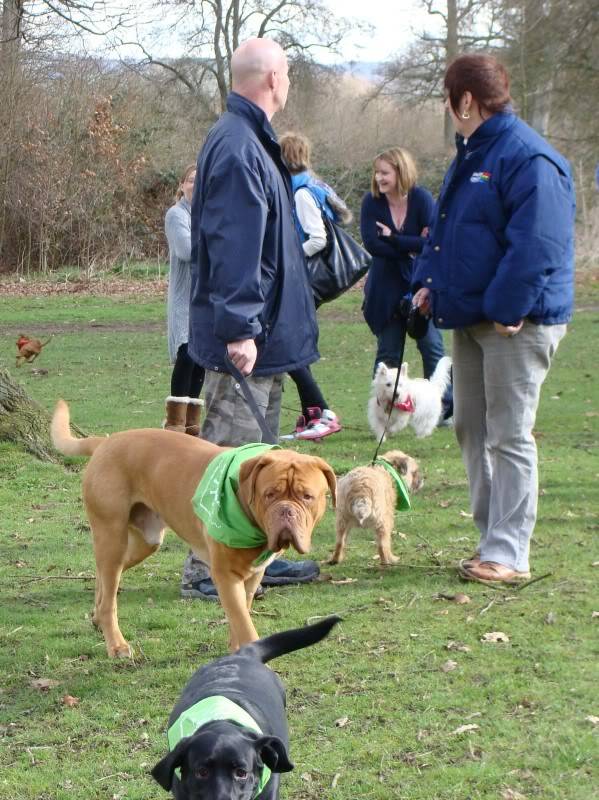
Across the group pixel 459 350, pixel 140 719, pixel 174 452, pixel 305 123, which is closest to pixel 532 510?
pixel 459 350

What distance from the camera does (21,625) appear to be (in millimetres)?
5062

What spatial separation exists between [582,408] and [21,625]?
291 inches

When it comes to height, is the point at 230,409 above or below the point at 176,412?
above

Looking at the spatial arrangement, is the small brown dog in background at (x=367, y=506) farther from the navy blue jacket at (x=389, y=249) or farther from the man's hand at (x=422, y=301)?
the navy blue jacket at (x=389, y=249)

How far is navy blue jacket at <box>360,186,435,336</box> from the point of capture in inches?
369

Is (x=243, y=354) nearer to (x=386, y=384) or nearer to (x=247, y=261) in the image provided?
(x=247, y=261)

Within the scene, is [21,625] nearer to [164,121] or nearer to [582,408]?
[582,408]

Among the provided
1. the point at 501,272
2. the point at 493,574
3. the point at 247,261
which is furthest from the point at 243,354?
the point at 493,574

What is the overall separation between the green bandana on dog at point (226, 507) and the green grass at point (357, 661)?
0.65 meters

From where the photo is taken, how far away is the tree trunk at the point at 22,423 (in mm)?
8320

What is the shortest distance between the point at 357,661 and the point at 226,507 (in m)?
0.95

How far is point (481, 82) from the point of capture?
5.21 m

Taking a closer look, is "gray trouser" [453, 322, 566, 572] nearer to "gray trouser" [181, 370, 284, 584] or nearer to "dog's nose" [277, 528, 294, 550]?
"gray trouser" [181, 370, 284, 584]

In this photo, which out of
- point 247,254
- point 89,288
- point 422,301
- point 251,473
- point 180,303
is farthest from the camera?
point 89,288
